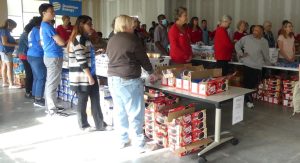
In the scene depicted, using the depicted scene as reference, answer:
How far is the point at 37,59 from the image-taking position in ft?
15.8

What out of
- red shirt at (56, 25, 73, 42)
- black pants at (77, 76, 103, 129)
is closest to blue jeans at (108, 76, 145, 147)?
black pants at (77, 76, 103, 129)

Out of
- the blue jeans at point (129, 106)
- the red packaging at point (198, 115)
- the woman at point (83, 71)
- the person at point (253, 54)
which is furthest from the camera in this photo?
the person at point (253, 54)

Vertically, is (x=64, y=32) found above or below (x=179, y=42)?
above

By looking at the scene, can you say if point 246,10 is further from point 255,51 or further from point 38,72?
point 38,72

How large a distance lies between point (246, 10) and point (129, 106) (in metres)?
7.20

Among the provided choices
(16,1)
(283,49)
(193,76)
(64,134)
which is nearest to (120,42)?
(193,76)

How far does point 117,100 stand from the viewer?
3049mm

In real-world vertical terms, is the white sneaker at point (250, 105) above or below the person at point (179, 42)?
below

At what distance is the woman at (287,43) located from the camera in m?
5.24

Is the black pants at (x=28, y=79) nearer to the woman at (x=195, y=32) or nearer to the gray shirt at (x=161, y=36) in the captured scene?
the gray shirt at (x=161, y=36)

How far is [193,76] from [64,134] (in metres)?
1.70

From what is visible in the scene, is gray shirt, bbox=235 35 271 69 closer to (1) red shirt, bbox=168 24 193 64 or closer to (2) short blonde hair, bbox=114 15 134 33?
(1) red shirt, bbox=168 24 193 64

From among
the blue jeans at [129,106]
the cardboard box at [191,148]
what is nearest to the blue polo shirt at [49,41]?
the blue jeans at [129,106]

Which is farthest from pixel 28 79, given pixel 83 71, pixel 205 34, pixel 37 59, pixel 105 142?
pixel 205 34
